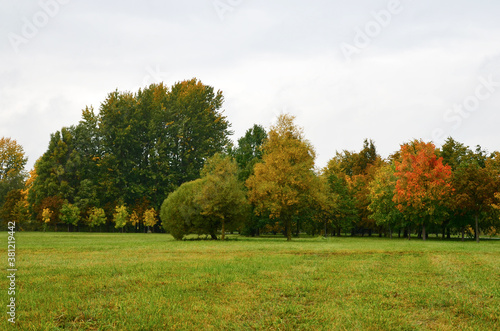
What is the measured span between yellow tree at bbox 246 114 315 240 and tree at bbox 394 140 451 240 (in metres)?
11.3

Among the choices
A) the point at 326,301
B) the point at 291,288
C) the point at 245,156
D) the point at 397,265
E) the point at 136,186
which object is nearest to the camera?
the point at 326,301

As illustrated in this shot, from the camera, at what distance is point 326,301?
325 inches

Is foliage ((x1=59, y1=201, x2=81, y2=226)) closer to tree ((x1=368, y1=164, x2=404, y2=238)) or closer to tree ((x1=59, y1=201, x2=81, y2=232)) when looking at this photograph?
tree ((x1=59, y1=201, x2=81, y2=232))

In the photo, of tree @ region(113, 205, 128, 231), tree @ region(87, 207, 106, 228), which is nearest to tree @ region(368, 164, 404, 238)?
tree @ region(113, 205, 128, 231)

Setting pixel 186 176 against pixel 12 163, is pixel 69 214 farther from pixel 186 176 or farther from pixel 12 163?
pixel 12 163

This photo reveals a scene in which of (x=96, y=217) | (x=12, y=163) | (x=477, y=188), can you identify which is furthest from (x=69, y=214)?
(x=477, y=188)

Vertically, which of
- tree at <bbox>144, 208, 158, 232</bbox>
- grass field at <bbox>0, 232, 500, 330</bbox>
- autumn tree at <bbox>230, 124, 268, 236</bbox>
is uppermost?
autumn tree at <bbox>230, 124, 268, 236</bbox>

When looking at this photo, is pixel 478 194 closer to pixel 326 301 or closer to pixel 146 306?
pixel 326 301

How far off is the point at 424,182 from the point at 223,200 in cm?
2099

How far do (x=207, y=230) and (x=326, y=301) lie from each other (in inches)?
1058

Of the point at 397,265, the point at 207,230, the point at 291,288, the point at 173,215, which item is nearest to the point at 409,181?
the point at 207,230

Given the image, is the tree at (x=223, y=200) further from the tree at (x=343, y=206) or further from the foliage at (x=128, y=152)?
the foliage at (x=128, y=152)

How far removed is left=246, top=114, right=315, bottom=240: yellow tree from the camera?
3388 cm

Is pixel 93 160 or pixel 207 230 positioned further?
pixel 93 160
